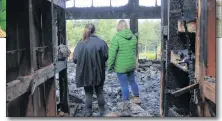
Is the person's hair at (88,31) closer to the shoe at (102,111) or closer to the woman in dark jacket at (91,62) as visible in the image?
the woman in dark jacket at (91,62)

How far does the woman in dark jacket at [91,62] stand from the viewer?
1.93m

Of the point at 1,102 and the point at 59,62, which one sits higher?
the point at 59,62

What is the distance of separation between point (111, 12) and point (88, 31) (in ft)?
0.53

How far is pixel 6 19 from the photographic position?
1912 millimetres

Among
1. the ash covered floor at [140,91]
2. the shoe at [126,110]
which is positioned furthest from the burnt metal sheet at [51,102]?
the shoe at [126,110]

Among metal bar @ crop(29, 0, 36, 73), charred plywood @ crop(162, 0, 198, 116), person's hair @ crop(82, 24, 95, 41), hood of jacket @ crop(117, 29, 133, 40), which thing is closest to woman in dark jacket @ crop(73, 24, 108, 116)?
person's hair @ crop(82, 24, 95, 41)

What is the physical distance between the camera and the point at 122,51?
1.92 meters

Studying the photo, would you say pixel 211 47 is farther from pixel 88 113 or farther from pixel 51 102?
pixel 51 102

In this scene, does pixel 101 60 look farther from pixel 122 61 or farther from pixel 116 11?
pixel 116 11

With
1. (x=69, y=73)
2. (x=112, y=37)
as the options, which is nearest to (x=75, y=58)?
(x=69, y=73)

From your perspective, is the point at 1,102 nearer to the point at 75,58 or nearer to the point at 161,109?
the point at 75,58

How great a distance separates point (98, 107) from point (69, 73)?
0.24m

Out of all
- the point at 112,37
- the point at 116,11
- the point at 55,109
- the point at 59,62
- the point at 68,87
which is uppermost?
the point at 116,11

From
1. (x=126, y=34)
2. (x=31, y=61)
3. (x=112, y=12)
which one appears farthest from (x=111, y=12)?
(x=31, y=61)
